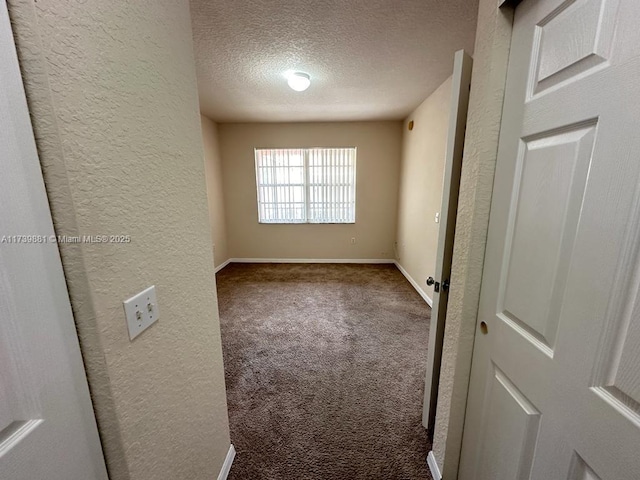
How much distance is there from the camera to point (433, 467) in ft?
4.11

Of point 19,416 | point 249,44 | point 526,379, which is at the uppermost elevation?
point 249,44

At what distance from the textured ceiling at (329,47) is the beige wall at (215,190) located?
94cm

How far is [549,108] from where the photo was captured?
0.66m

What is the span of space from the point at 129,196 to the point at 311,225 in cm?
407

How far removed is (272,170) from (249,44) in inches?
104

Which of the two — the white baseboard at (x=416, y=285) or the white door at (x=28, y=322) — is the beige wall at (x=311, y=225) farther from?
the white door at (x=28, y=322)

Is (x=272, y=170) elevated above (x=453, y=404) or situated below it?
above

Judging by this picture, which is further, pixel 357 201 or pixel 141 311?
pixel 357 201

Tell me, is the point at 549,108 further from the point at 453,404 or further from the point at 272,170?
the point at 272,170

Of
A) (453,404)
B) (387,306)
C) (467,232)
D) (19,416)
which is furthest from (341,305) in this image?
(19,416)

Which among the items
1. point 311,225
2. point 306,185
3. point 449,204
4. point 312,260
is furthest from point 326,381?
point 306,185

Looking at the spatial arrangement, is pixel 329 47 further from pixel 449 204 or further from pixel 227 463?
pixel 227 463

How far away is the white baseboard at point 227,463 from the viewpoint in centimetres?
122

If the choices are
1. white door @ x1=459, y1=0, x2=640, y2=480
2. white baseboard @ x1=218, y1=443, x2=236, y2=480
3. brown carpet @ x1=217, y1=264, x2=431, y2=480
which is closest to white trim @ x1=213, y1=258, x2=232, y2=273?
brown carpet @ x1=217, y1=264, x2=431, y2=480
